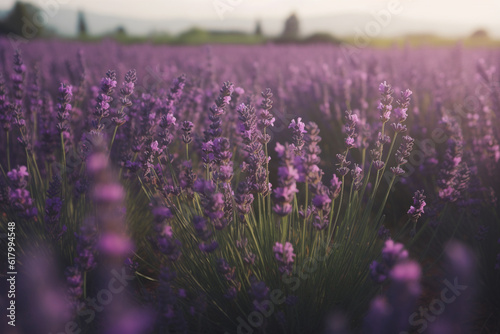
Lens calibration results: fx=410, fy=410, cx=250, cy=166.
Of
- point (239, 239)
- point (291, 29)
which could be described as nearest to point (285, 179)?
point (239, 239)

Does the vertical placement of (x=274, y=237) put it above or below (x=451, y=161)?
below

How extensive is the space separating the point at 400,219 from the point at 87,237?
2314 mm

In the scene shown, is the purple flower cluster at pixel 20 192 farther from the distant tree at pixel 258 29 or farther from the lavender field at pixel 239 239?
the distant tree at pixel 258 29

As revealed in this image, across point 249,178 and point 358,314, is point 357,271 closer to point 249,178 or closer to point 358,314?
point 358,314

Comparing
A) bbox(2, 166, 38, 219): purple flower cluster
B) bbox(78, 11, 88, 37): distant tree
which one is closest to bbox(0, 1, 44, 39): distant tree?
bbox(78, 11, 88, 37): distant tree

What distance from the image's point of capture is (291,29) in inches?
1038

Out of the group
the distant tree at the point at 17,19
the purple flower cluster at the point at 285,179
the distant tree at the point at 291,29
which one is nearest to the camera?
the purple flower cluster at the point at 285,179

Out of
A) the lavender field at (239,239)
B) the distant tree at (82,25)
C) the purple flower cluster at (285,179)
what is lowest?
the distant tree at (82,25)

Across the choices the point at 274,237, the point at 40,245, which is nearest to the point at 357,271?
the point at 274,237

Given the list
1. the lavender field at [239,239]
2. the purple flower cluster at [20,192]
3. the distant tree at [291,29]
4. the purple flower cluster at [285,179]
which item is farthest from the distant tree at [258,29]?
the purple flower cluster at [285,179]

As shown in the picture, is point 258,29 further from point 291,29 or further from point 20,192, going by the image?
point 20,192

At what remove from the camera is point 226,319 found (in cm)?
171

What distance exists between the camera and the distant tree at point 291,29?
24.7 m

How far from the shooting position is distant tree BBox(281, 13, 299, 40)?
2472 cm
